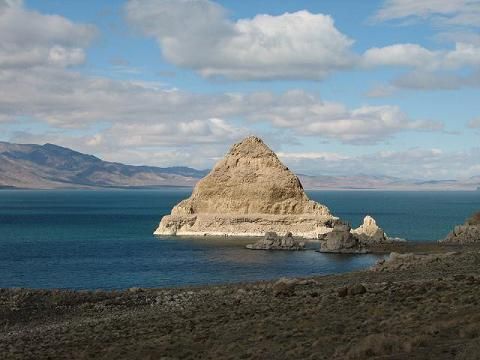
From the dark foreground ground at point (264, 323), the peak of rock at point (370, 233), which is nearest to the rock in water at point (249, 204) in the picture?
the peak of rock at point (370, 233)

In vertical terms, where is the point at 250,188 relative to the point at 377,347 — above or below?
above

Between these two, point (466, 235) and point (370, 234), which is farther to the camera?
point (370, 234)

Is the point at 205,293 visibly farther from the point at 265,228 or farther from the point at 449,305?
the point at 265,228

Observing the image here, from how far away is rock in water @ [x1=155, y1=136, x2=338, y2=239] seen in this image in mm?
115250

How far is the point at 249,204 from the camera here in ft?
393

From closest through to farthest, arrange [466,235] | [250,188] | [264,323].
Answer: [264,323] → [466,235] → [250,188]

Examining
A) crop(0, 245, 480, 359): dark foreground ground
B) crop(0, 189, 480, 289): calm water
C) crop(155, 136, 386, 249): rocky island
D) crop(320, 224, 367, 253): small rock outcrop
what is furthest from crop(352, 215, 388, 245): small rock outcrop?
crop(0, 245, 480, 359): dark foreground ground

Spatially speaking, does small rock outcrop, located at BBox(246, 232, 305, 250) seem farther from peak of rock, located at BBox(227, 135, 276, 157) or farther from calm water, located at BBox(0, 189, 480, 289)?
peak of rock, located at BBox(227, 135, 276, 157)

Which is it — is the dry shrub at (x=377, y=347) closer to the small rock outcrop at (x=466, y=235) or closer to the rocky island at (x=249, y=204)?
the small rock outcrop at (x=466, y=235)

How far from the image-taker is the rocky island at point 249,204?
115125 mm

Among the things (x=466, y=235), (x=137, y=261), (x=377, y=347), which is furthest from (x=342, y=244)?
(x=377, y=347)

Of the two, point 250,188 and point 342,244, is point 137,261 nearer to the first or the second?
point 342,244

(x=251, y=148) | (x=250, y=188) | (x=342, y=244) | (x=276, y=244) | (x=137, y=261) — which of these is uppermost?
(x=251, y=148)

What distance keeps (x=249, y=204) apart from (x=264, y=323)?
92.7 metres
